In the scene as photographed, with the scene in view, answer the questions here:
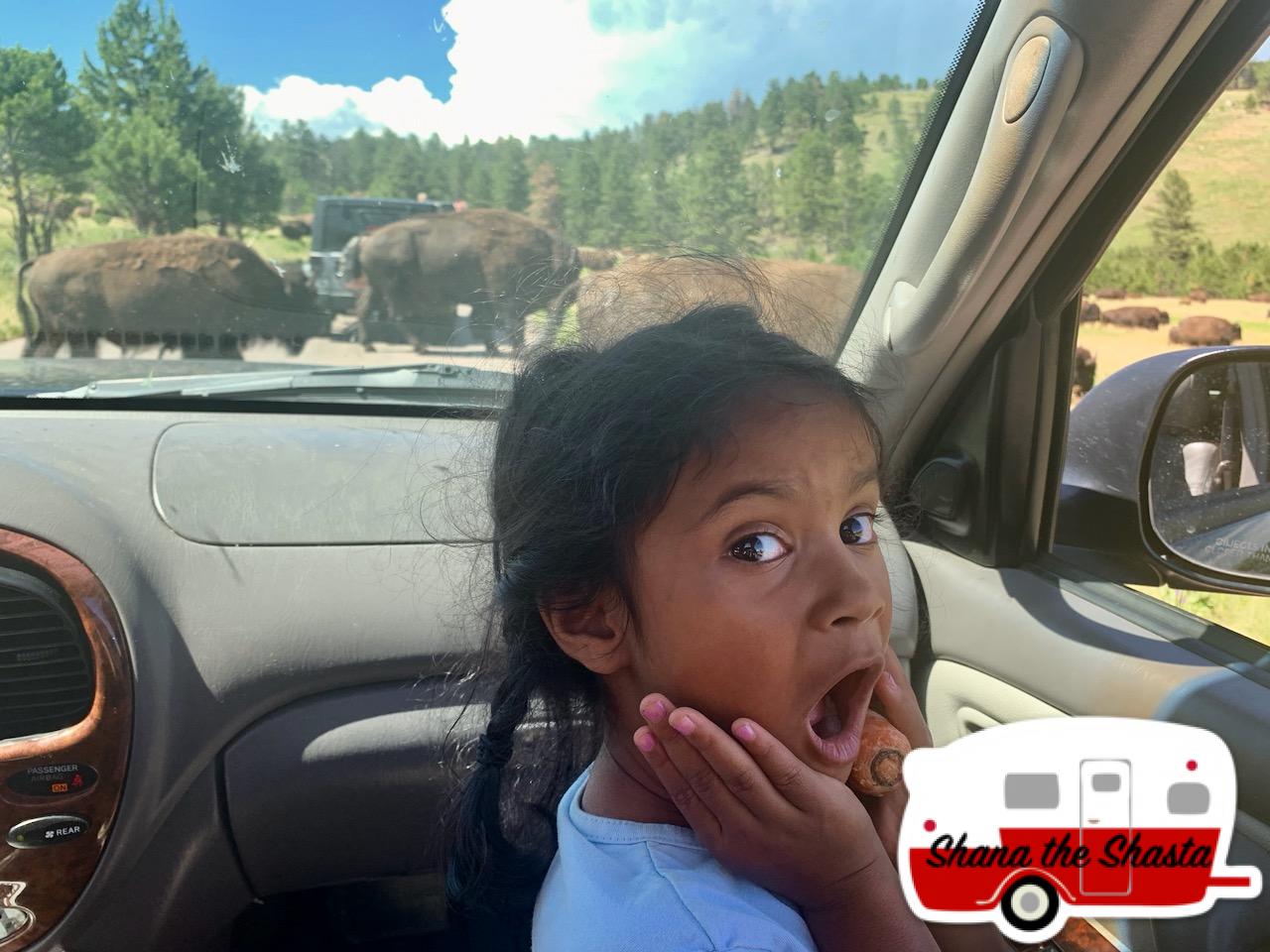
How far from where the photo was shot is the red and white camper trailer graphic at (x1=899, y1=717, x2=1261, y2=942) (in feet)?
5.22

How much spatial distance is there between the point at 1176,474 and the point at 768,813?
1437 mm

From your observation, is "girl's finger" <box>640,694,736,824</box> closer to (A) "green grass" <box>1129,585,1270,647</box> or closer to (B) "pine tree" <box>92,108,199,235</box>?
(A) "green grass" <box>1129,585,1270,647</box>

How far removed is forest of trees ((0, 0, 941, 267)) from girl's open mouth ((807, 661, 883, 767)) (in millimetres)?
1167

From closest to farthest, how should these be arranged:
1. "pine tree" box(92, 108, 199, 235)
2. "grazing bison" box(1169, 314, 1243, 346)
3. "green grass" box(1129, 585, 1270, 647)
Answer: "green grass" box(1129, 585, 1270, 647), "grazing bison" box(1169, 314, 1243, 346), "pine tree" box(92, 108, 199, 235)

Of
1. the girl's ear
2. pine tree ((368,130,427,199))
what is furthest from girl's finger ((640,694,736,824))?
pine tree ((368,130,427,199))

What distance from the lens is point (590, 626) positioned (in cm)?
169

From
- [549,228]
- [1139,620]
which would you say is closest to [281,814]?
[549,228]

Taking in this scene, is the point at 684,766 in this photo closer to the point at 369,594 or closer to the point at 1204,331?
the point at 369,594

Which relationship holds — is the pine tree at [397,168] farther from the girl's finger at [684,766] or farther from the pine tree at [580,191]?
the girl's finger at [684,766]

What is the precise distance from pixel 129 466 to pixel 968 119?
2244 millimetres

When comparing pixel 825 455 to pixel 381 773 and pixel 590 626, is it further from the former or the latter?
pixel 381 773

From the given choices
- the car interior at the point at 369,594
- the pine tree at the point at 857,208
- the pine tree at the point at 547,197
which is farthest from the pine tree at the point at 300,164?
the pine tree at the point at 857,208

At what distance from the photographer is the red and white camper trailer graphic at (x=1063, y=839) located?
1592 millimetres

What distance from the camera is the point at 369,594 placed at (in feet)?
8.97
